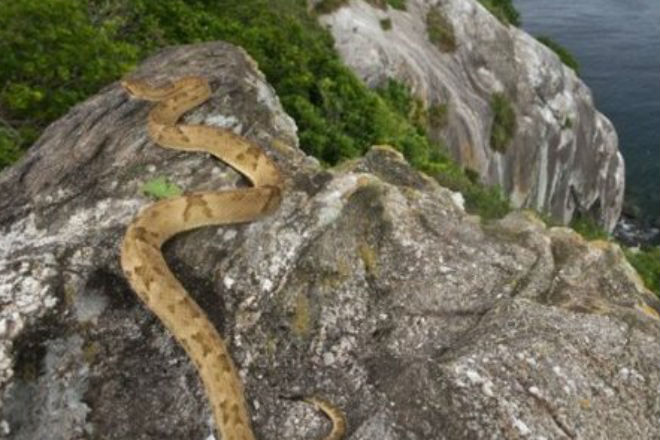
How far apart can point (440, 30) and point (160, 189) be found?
1250 inches

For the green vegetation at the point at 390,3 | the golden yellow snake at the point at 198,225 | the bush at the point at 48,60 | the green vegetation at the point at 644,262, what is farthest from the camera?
the green vegetation at the point at 390,3

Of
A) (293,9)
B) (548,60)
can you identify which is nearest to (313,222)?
Result: (293,9)

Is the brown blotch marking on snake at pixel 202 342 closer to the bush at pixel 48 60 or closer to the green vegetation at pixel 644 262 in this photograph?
the bush at pixel 48 60

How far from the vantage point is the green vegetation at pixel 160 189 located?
1021cm

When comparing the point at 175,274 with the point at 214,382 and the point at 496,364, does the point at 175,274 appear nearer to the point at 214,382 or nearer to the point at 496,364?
the point at 214,382

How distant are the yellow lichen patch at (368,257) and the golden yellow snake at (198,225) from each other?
Answer: 1.10m

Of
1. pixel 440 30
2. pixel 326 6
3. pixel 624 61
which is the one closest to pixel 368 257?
pixel 326 6

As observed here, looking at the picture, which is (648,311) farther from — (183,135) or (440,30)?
(440,30)

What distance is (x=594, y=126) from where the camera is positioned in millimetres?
51250

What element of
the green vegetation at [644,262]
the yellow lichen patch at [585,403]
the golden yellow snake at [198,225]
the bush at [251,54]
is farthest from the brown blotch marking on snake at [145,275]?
the green vegetation at [644,262]

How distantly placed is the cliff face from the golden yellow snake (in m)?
22.5

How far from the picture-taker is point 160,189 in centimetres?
1027

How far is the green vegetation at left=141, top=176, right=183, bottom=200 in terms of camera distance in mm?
10211

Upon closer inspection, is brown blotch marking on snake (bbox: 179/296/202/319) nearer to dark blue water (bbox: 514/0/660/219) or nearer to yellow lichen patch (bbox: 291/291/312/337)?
yellow lichen patch (bbox: 291/291/312/337)
